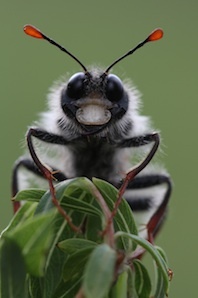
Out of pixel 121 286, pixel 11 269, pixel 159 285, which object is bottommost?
pixel 159 285

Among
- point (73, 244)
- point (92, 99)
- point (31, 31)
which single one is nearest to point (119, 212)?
point (73, 244)

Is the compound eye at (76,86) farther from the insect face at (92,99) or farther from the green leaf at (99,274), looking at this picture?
the green leaf at (99,274)

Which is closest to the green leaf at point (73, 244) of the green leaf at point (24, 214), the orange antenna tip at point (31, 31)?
the green leaf at point (24, 214)

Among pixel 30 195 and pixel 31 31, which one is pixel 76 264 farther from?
pixel 31 31

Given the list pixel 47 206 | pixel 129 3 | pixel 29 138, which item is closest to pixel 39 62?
pixel 129 3

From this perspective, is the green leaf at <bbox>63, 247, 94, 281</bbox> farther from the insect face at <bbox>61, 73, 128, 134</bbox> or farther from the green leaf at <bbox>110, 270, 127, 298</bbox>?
the insect face at <bbox>61, 73, 128, 134</bbox>

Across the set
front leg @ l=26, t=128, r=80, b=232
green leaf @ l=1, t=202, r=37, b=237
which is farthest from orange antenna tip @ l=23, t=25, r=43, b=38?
green leaf @ l=1, t=202, r=37, b=237

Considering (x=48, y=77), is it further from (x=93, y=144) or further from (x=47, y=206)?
(x=47, y=206)
